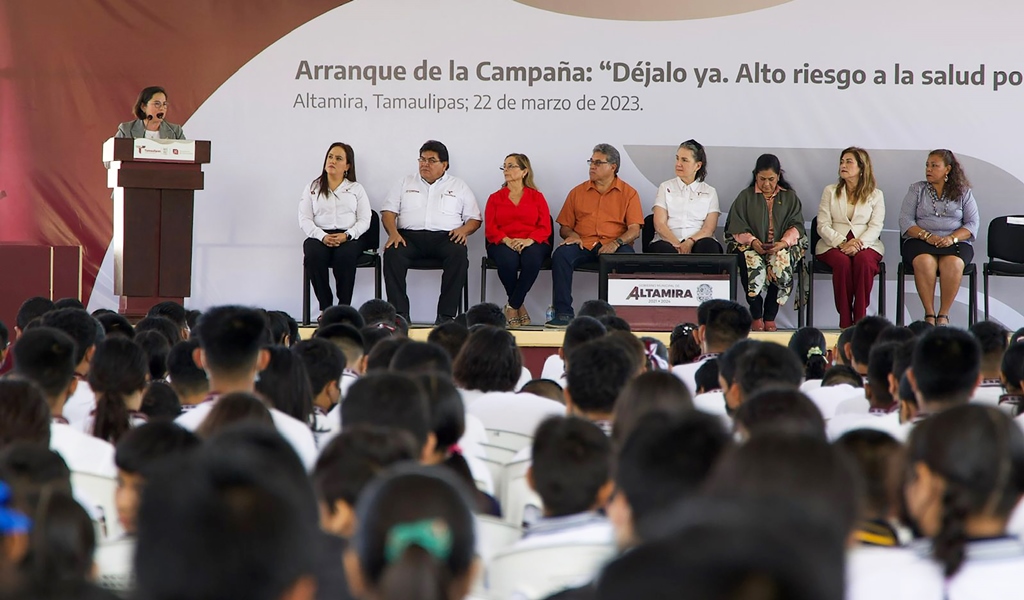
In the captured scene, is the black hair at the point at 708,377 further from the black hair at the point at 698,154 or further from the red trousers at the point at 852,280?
the black hair at the point at 698,154

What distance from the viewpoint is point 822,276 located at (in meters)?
7.79

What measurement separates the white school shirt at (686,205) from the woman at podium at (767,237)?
0.50ft

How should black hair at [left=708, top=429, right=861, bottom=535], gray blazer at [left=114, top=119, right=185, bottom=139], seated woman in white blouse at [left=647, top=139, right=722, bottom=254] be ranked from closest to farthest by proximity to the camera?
black hair at [left=708, top=429, right=861, bottom=535] < gray blazer at [left=114, top=119, right=185, bottom=139] < seated woman in white blouse at [left=647, top=139, right=722, bottom=254]

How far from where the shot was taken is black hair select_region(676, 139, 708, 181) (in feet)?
24.2

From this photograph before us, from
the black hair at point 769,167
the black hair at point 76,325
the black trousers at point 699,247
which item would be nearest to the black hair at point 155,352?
the black hair at point 76,325

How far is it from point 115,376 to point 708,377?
1645 mm

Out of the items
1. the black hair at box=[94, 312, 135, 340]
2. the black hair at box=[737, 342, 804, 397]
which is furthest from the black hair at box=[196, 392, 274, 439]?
the black hair at box=[94, 312, 135, 340]

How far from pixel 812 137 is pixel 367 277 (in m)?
2.92

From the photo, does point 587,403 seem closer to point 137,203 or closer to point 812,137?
point 137,203

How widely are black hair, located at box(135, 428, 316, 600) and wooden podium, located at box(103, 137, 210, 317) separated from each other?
5.48m

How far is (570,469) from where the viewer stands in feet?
6.08

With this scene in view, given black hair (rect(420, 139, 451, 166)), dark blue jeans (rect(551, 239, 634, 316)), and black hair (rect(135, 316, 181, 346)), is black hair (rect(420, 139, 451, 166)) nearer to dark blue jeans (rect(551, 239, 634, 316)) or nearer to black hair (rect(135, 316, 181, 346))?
dark blue jeans (rect(551, 239, 634, 316))

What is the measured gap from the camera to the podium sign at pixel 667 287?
671 centimetres

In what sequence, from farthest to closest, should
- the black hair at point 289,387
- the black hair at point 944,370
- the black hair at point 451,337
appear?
1. the black hair at point 451,337
2. the black hair at point 289,387
3. the black hair at point 944,370
